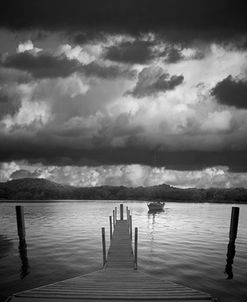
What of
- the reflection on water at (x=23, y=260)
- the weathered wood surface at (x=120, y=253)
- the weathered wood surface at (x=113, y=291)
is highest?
the weathered wood surface at (x=113, y=291)

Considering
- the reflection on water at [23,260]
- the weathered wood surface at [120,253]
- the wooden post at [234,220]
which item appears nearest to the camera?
the weathered wood surface at [120,253]

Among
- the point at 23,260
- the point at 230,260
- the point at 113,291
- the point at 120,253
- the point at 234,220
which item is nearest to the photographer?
the point at 113,291

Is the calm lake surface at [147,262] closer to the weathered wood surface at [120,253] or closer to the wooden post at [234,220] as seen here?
the wooden post at [234,220]

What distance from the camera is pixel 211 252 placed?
27984mm

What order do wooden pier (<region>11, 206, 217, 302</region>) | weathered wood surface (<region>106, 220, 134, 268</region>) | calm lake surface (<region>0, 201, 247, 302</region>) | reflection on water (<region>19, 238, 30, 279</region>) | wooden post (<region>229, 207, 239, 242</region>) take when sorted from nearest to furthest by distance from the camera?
wooden pier (<region>11, 206, 217, 302</region>), weathered wood surface (<region>106, 220, 134, 268</region>), calm lake surface (<region>0, 201, 247, 302</region>), reflection on water (<region>19, 238, 30, 279</region>), wooden post (<region>229, 207, 239, 242</region>)

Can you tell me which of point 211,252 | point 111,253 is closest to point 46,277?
point 111,253

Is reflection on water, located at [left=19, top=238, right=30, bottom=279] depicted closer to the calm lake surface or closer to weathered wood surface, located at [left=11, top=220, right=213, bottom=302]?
the calm lake surface

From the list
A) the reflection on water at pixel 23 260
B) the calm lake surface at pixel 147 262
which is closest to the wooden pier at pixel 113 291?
the calm lake surface at pixel 147 262

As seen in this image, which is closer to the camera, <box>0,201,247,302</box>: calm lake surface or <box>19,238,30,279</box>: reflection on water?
<box>0,201,247,302</box>: calm lake surface

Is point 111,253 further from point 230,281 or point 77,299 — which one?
point 77,299

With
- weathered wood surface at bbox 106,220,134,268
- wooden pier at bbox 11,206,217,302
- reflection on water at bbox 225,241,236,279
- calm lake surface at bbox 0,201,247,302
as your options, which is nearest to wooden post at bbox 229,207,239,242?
reflection on water at bbox 225,241,236,279

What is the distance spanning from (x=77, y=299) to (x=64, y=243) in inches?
902

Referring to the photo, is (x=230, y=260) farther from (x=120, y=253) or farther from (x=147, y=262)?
(x=120, y=253)

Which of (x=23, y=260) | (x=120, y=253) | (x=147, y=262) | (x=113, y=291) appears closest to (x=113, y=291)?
(x=113, y=291)
